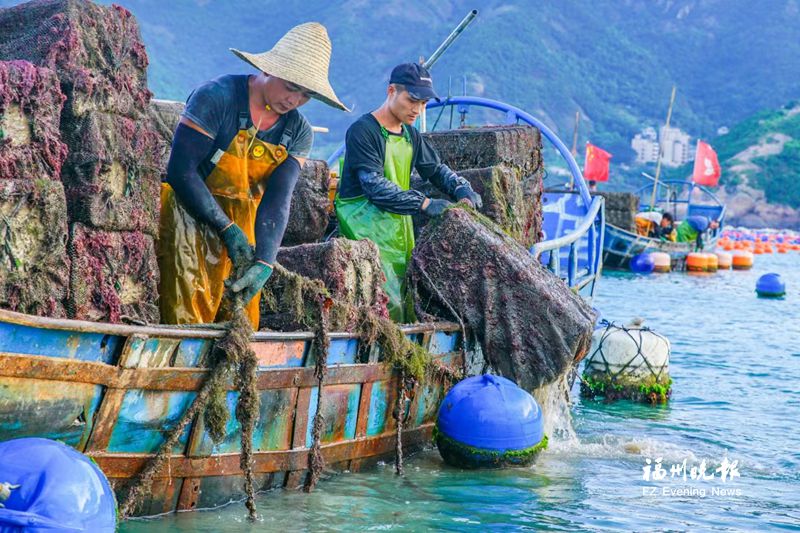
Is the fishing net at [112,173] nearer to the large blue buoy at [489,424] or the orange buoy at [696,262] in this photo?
the large blue buoy at [489,424]

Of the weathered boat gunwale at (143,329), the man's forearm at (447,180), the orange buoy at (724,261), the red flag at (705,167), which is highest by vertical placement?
the red flag at (705,167)

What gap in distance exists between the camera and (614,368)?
11.2m

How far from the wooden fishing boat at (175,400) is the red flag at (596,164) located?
38.0 m

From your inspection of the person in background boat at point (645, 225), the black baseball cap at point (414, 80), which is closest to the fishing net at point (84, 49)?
the black baseball cap at point (414, 80)

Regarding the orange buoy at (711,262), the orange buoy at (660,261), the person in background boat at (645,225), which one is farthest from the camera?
the person in background boat at (645,225)

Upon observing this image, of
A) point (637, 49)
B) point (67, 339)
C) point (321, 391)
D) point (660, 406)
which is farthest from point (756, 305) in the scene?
point (637, 49)

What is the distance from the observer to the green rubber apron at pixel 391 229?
7.82 metres

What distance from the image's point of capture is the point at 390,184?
7.62 meters

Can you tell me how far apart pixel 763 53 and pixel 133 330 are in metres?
160

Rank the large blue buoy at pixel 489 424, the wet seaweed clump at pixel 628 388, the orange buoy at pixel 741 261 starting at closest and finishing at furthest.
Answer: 1. the large blue buoy at pixel 489 424
2. the wet seaweed clump at pixel 628 388
3. the orange buoy at pixel 741 261

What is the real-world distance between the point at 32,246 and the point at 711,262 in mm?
34694

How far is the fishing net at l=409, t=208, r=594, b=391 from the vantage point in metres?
7.71

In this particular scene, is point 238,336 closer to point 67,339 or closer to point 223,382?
point 223,382

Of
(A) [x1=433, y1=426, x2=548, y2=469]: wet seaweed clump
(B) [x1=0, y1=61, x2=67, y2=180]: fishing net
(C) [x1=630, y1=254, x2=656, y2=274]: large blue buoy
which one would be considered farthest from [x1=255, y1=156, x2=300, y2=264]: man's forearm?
(C) [x1=630, y1=254, x2=656, y2=274]: large blue buoy
